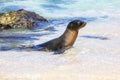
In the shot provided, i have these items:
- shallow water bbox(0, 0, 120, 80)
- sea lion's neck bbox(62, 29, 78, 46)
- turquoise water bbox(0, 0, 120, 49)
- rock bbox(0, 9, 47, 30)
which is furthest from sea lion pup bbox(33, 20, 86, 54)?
rock bbox(0, 9, 47, 30)

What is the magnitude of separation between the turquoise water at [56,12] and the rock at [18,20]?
35 cm

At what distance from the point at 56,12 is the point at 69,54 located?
8253 mm

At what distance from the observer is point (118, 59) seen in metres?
7.65

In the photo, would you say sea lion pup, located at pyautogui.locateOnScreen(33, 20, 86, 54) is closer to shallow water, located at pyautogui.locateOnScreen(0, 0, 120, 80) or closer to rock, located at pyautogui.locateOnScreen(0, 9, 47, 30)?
shallow water, located at pyautogui.locateOnScreen(0, 0, 120, 80)

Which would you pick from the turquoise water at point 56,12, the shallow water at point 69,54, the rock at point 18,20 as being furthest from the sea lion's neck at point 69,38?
the rock at point 18,20

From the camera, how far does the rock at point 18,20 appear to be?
40.4 ft

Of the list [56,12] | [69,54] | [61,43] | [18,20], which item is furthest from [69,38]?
[56,12]

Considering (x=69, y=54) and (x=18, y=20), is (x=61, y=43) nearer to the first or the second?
(x=69, y=54)

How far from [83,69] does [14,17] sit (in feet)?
20.5

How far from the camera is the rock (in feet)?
40.4

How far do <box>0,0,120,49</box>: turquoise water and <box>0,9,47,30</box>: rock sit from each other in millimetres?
348

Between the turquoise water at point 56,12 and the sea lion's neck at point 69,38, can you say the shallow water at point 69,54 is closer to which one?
the turquoise water at point 56,12

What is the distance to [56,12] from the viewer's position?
1630 cm

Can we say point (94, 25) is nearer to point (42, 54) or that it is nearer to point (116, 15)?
point (116, 15)
